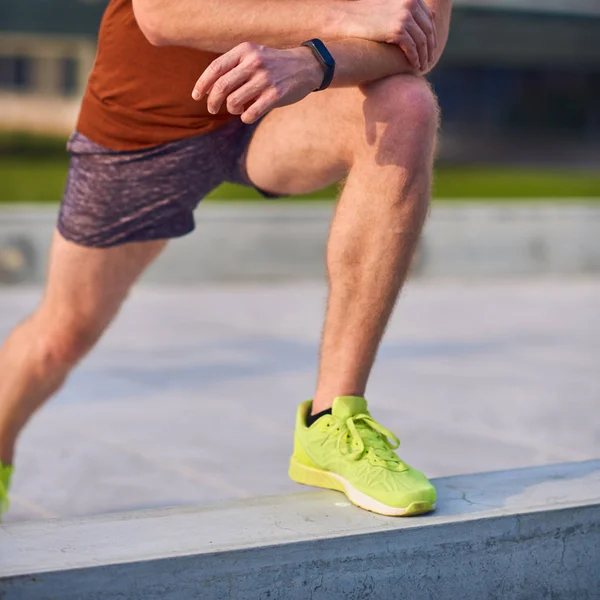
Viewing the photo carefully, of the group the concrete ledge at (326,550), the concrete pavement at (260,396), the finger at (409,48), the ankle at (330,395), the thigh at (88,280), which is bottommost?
the concrete pavement at (260,396)

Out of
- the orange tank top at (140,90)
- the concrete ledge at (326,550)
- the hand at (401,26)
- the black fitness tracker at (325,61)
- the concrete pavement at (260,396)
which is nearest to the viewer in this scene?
the concrete ledge at (326,550)

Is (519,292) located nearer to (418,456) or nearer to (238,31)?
(418,456)

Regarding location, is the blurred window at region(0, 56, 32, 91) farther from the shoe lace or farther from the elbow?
the shoe lace

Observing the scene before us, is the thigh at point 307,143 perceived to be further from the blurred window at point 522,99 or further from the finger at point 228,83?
the blurred window at point 522,99

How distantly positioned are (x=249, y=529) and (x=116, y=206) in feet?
3.36

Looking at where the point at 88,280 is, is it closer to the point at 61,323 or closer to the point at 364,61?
the point at 61,323

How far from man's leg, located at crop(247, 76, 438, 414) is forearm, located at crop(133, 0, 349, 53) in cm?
16

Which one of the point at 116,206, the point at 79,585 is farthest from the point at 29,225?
the point at 79,585

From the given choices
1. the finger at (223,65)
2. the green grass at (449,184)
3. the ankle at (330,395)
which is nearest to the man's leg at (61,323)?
the ankle at (330,395)

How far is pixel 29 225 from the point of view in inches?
327

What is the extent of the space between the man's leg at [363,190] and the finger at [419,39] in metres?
0.05

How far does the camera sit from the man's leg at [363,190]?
2.57 metres

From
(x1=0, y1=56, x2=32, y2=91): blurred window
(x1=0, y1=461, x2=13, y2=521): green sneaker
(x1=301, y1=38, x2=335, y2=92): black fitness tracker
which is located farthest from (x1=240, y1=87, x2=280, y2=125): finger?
(x1=0, y1=56, x2=32, y2=91): blurred window

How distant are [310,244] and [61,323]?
6108mm
